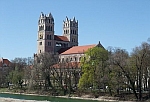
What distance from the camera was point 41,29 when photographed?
132m

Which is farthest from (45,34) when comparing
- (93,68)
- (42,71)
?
(93,68)

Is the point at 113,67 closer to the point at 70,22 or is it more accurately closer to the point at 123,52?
the point at 123,52

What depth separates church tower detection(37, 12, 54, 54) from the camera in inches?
5064

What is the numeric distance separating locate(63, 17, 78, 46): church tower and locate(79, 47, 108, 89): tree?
6355cm

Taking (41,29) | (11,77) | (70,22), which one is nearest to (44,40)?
(41,29)

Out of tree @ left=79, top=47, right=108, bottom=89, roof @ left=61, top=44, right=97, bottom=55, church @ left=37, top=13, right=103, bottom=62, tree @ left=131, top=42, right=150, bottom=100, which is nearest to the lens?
tree @ left=131, top=42, right=150, bottom=100

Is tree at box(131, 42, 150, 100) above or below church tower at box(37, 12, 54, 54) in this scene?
below

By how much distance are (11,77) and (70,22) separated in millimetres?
47401

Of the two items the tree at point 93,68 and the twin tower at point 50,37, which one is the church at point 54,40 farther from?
the tree at point 93,68

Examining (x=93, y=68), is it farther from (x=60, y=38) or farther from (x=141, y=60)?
(x=60, y=38)

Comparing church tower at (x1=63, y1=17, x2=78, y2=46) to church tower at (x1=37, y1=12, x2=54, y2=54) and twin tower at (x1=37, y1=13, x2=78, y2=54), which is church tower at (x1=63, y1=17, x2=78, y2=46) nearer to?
twin tower at (x1=37, y1=13, x2=78, y2=54)

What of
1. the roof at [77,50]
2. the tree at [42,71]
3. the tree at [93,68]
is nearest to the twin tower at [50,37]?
the roof at [77,50]

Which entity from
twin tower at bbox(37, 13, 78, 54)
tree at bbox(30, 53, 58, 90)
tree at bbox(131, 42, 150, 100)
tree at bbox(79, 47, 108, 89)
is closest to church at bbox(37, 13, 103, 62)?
twin tower at bbox(37, 13, 78, 54)

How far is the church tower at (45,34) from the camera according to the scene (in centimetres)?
12862
